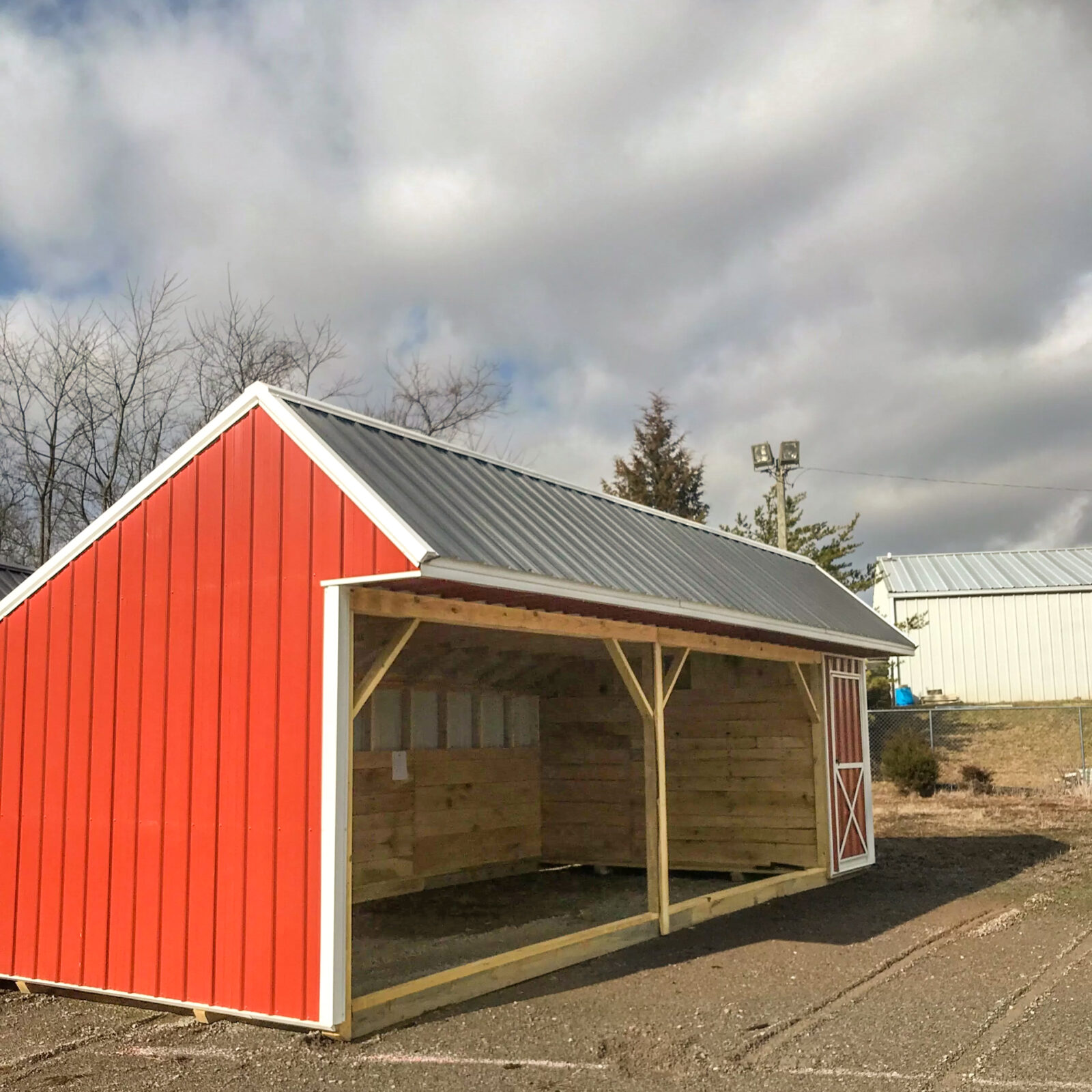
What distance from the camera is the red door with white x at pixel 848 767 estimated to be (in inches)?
533

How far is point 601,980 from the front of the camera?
8.29 metres

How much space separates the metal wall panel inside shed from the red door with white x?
17781 millimetres

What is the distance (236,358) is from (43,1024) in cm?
1859

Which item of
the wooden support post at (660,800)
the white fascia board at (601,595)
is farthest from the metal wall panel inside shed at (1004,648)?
the wooden support post at (660,800)

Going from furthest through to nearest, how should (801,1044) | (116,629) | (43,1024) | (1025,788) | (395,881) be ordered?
(1025,788) → (395,881) → (116,629) → (43,1024) → (801,1044)

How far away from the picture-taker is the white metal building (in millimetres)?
31672

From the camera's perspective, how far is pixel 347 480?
710 cm

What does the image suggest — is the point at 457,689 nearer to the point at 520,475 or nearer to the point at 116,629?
the point at 520,475

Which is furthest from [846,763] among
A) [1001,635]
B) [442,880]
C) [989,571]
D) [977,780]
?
[989,571]

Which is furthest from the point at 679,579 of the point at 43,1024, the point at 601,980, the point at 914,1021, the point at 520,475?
the point at 43,1024

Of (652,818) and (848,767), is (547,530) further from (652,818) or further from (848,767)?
(848,767)

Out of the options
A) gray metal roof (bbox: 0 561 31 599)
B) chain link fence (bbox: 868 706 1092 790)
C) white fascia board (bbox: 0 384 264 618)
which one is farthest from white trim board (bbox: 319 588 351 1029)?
chain link fence (bbox: 868 706 1092 790)

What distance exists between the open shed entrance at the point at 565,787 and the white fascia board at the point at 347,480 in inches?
140

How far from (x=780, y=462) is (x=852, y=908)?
1449cm
